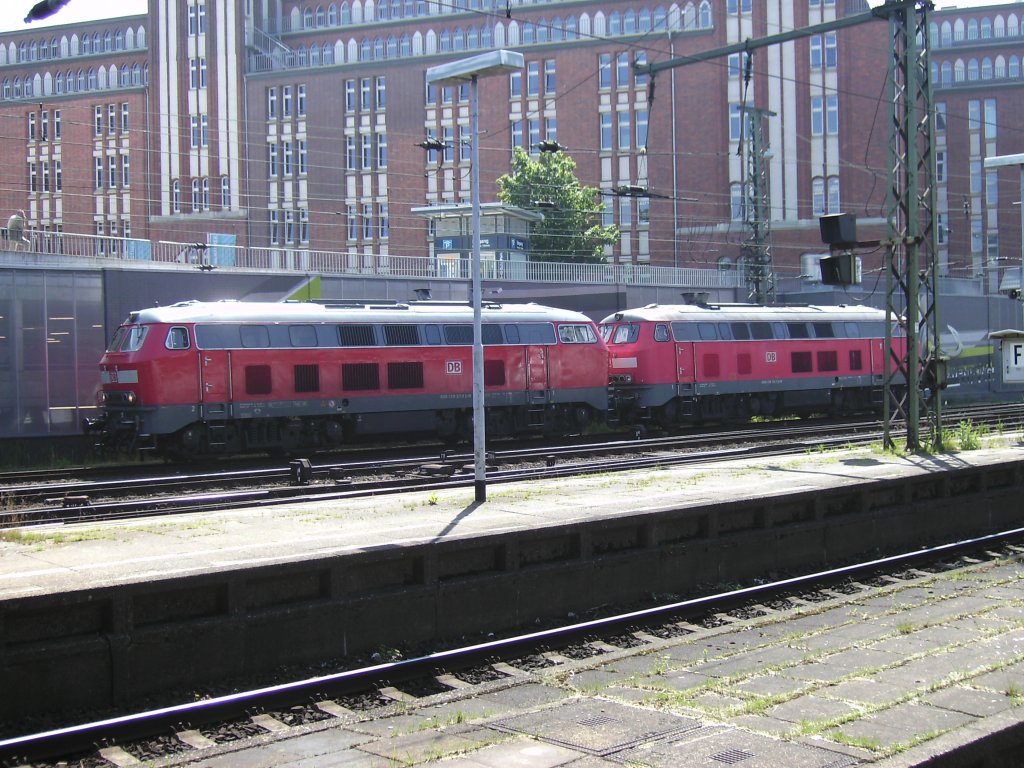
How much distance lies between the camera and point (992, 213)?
82.5m

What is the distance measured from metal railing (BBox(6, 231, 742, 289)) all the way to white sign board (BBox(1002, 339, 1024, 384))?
21922 mm

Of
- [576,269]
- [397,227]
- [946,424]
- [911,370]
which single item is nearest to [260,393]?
[911,370]

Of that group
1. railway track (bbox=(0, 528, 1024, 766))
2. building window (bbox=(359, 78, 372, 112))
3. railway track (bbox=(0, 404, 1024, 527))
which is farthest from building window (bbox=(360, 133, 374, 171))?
railway track (bbox=(0, 528, 1024, 766))

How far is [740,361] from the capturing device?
34.8 m

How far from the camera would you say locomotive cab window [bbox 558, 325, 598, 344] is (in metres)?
30.6

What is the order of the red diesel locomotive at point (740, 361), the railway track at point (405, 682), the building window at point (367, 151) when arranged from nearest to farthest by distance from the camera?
the railway track at point (405, 682) < the red diesel locomotive at point (740, 361) < the building window at point (367, 151)

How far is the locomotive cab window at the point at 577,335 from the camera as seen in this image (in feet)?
100

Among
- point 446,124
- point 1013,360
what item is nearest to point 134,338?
point 1013,360

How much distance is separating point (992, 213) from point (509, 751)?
85290mm

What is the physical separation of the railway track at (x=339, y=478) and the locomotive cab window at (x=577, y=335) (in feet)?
11.3

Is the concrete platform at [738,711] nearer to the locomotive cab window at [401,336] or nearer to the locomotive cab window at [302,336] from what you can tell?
the locomotive cab window at [302,336]

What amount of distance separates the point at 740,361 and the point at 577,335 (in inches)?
259

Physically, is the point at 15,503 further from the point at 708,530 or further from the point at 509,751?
the point at 509,751

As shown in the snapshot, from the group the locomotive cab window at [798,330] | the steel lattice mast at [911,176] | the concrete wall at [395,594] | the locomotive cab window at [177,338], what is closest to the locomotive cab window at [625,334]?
the locomotive cab window at [798,330]
